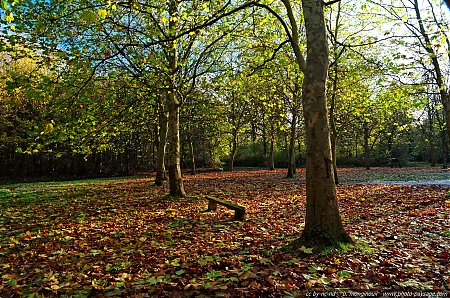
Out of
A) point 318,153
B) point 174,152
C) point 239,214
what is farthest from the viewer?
point 174,152

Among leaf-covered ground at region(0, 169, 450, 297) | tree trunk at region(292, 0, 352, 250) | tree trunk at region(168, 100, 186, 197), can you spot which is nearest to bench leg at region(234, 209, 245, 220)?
leaf-covered ground at region(0, 169, 450, 297)

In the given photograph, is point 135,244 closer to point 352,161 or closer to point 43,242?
point 43,242

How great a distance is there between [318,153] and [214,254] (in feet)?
8.58

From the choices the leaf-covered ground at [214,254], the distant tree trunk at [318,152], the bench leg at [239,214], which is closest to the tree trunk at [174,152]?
the leaf-covered ground at [214,254]

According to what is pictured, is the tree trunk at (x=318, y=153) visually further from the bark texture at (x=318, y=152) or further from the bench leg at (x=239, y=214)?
the bench leg at (x=239, y=214)

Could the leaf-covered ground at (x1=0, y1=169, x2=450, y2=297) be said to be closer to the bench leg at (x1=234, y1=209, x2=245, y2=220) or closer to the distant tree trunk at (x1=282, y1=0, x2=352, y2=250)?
the bench leg at (x1=234, y1=209, x2=245, y2=220)

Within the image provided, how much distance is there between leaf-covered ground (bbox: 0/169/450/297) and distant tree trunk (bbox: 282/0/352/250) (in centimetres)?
37

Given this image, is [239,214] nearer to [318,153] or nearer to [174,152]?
[318,153]

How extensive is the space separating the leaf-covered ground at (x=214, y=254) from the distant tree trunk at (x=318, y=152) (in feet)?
1.20

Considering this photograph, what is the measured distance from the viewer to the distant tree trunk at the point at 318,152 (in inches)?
193

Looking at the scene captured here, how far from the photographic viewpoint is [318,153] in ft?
16.1

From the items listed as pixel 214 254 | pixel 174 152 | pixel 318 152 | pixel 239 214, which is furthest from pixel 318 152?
pixel 174 152

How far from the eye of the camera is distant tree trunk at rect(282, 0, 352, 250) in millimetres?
4910

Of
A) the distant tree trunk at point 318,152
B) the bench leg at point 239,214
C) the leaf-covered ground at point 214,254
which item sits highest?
the distant tree trunk at point 318,152
